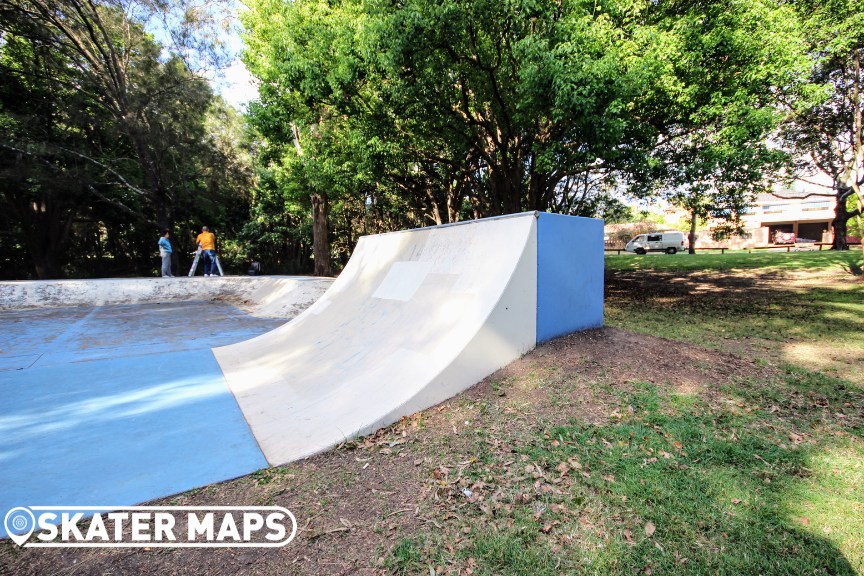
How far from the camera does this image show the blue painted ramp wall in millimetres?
4473

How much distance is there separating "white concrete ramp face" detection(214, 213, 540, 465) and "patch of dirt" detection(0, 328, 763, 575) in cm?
23

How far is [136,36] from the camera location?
16.1m

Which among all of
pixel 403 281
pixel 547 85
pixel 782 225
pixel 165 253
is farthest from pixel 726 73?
pixel 782 225

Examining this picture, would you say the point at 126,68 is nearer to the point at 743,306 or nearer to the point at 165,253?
the point at 165,253

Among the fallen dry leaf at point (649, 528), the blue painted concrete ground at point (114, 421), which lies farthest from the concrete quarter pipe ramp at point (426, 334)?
the fallen dry leaf at point (649, 528)

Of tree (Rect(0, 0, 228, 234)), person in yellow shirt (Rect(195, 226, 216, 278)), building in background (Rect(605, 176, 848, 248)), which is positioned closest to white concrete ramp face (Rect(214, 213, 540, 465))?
person in yellow shirt (Rect(195, 226, 216, 278))

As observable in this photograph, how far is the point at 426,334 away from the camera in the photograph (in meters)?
4.39

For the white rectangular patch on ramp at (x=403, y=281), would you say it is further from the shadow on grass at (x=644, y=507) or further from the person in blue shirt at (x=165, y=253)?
the person in blue shirt at (x=165, y=253)

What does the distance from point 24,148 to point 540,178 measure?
65.8ft

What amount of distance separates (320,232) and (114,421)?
1400cm

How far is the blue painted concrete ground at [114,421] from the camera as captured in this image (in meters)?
2.58

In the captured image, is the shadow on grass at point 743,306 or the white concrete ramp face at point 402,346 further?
the shadow on grass at point 743,306

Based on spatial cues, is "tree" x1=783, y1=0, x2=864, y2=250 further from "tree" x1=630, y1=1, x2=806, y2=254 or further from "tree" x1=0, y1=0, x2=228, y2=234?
"tree" x1=0, y1=0, x2=228, y2=234

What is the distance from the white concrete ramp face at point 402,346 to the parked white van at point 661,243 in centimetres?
3693
